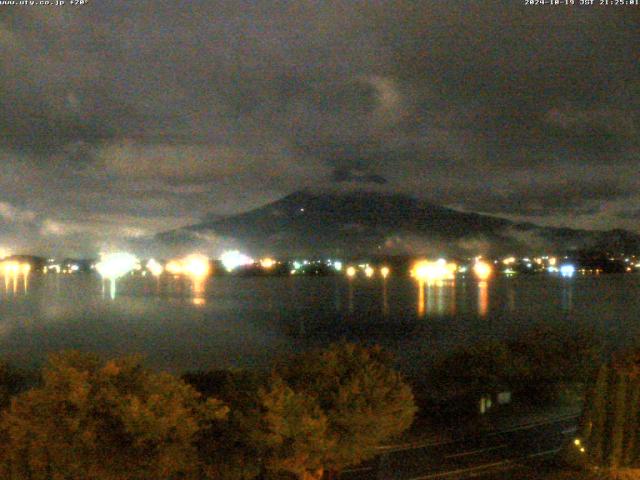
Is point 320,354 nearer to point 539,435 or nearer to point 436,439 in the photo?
point 436,439

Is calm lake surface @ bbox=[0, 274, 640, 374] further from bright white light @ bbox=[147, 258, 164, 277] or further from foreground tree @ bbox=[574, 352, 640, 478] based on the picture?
bright white light @ bbox=[147, 258, 164, 277]

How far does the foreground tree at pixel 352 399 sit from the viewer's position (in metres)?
8.83

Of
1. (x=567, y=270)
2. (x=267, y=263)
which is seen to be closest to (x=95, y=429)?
(x=567, y=270)

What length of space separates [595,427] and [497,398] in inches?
292

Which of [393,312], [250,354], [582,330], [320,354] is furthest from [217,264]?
[320,354]

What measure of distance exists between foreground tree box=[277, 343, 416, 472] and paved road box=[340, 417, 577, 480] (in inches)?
55.0

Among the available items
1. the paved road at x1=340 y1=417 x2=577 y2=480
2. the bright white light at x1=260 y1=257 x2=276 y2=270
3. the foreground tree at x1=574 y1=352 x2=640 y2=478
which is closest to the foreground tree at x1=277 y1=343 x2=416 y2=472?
the paved road at x1=340 y1=417 x2=577 y2=480

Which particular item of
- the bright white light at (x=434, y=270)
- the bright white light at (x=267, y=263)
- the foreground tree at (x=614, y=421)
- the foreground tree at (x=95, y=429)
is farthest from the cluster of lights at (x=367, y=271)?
the foreground tree at (x=95, y=429)

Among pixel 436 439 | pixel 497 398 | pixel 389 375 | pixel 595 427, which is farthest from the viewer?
pixel 497 398

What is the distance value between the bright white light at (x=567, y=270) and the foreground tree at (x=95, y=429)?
15867 centimetres

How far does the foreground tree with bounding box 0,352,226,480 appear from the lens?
7.59 m

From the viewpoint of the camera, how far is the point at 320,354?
990 cm

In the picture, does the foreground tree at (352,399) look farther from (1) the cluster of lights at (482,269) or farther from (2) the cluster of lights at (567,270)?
(1) the cluster of lights at (482,269)

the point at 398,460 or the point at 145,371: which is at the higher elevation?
the point at 145,371
